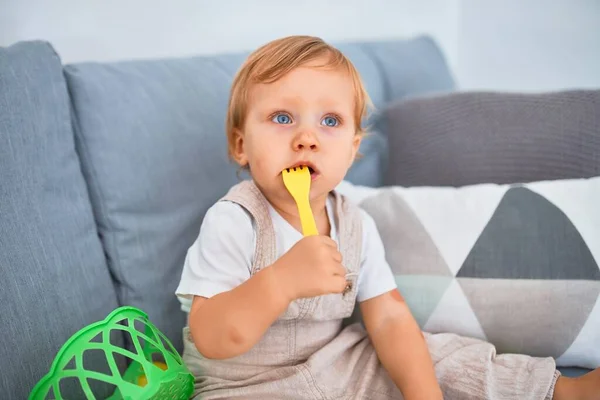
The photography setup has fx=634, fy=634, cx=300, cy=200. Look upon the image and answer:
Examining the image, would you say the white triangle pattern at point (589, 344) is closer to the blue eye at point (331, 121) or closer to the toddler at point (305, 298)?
the toddler at point (305, 298)

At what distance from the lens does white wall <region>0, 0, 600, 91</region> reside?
4.22ft

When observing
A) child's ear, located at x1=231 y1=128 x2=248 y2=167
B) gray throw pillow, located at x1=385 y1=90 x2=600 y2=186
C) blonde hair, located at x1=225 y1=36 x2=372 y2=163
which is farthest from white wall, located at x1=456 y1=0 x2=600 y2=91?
child's ear, located at x1=231 y1=128 x2=248 y2=167

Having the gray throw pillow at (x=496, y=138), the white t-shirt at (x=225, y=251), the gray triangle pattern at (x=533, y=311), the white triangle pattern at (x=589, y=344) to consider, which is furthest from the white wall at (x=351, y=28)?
the white triangle pattern at (x=589, y=344)

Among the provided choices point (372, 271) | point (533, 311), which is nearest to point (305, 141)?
point (372, 271)

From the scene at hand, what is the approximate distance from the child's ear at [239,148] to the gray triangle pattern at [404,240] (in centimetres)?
29

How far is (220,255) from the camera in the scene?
884 mm

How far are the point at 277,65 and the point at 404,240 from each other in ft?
1.29

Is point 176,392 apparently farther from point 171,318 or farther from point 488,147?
point 488,147

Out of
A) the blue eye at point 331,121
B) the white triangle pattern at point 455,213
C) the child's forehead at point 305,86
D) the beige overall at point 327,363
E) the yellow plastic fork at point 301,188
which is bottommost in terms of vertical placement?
the beige overall at point 327,363

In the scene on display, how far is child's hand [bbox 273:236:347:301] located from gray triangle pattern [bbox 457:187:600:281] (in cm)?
38

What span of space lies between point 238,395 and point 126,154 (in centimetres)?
43

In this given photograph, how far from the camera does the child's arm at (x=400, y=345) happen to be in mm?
905

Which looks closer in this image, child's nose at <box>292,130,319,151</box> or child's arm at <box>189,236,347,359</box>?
child's arm at <box>189,236,347,359</box>

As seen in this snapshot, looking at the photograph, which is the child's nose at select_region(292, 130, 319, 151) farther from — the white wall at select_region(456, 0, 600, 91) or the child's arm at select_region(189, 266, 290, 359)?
the white wall at select_region(456, 0, 600, 91)
